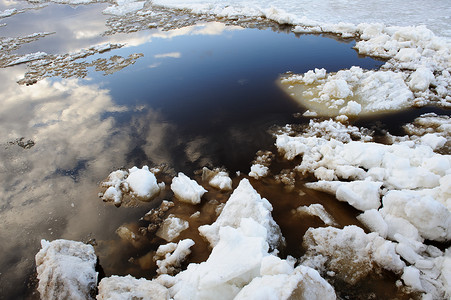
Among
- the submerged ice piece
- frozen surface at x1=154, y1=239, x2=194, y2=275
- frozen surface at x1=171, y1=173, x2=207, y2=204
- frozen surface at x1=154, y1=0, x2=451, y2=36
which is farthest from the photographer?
frozen surface at x1=154, y1=0, x2=451, y2=36

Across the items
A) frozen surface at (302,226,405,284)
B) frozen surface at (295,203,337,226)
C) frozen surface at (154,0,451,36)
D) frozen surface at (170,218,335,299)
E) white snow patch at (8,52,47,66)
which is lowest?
white snow patch at (8,52,47,66)

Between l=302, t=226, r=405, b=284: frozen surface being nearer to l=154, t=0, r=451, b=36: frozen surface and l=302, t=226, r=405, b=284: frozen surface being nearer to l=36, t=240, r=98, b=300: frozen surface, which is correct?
l=36, t=240, r=98, b=300: frozen surface

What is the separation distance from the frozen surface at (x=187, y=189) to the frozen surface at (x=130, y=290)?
1.79 meters

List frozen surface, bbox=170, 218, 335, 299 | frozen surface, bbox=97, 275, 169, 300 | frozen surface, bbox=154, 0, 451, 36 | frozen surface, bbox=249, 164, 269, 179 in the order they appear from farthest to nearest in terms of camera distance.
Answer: frozen surface, bbox=154, 0, 451, 36 → frozen surface, bbox=249, 164, 269, 179 → frozen surface, bbox=97, 275, 169, 300 → frozen surface, bbox=170, 218, 335, 299

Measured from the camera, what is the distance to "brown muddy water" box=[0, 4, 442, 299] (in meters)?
4.38

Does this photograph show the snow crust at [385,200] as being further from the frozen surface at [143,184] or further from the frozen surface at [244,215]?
the frozen surface at [143,184]

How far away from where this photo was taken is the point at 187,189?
489 cm

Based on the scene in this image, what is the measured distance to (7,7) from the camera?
25359 millimetres

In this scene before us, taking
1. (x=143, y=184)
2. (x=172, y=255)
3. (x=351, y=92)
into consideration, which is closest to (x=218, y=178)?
(x=143, y=184)

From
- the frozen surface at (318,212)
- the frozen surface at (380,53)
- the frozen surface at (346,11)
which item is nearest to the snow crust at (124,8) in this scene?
the frozen surface at (346,11)

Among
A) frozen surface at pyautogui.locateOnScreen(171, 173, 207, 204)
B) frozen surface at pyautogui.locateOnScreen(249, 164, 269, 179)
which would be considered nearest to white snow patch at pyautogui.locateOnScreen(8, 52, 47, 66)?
frozen surface at pyautogui.locateOnScreen(171, 173, 207, 204)

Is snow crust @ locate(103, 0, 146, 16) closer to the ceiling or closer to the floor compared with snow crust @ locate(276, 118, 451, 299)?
closer to the ceiling

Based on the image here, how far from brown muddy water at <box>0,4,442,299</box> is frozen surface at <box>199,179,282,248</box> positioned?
254 millimetres

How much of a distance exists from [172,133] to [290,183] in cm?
337
